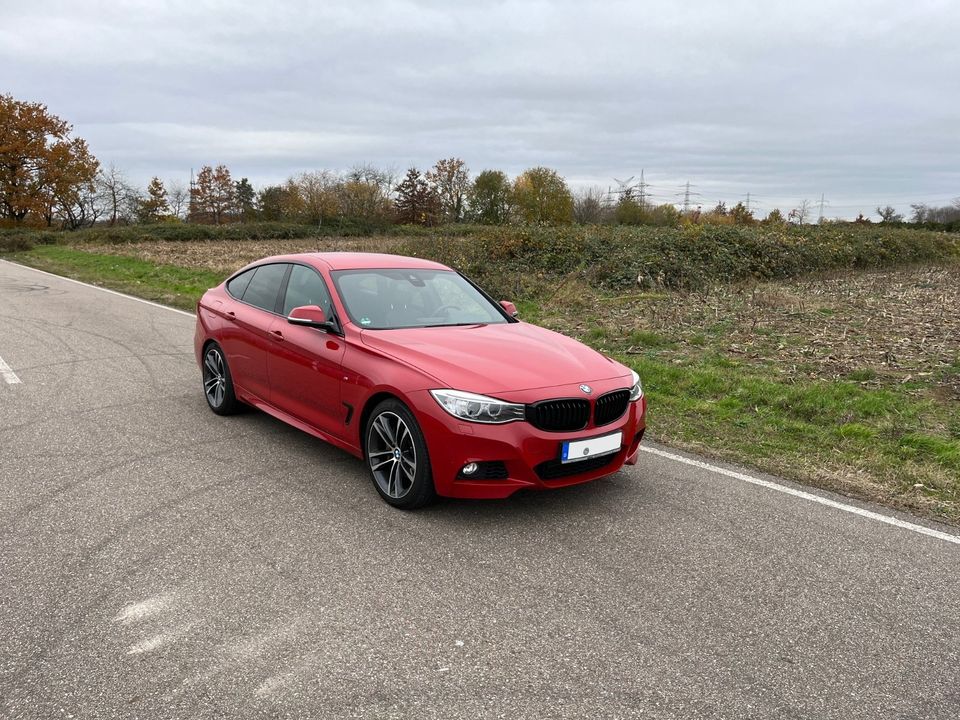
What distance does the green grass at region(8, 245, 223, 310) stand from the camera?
1656 centimetres

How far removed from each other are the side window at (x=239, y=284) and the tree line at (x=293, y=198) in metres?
33.4

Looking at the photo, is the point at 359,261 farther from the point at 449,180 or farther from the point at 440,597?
the point at 449,180

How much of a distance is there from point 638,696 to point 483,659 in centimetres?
63

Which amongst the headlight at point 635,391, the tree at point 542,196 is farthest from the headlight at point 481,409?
the tree at point 542,196

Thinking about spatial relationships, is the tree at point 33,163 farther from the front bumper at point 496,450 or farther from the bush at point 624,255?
the front bumper at point 496,450

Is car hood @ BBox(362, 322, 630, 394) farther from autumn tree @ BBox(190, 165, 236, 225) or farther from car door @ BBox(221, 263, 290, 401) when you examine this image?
autumn tree @ BBox(190, 165, 236, 225)

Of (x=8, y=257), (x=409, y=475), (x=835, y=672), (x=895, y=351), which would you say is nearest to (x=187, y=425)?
(x=409, y=475)

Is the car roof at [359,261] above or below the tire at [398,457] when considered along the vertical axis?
above

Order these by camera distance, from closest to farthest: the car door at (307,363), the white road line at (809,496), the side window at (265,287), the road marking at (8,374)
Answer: the white road line at (809,496) < the car door at (307,363) < the side window at (265,287) < the road marking at (8,374)

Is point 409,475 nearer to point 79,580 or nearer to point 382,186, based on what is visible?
point 79,580

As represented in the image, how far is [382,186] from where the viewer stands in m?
73.0

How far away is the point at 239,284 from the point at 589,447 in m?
3.87

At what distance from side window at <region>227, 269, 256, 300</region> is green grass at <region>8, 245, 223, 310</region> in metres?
8.11

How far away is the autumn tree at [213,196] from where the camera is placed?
85500 mm
